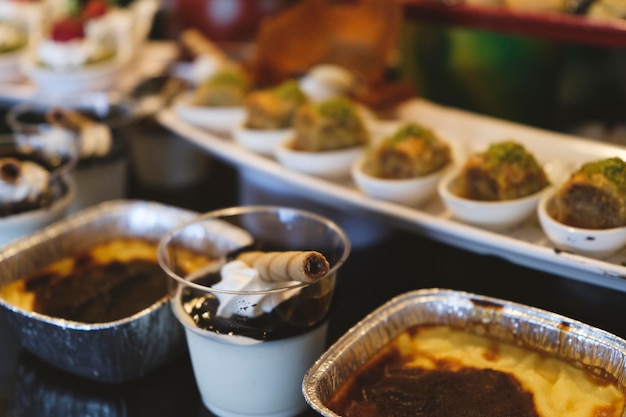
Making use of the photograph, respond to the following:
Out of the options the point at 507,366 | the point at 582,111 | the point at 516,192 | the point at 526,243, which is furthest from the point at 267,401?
the point at 582,111

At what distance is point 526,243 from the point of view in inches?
60.5

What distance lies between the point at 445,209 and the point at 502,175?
212 millimetres

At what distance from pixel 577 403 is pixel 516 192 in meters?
0.57

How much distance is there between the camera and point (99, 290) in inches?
62.8

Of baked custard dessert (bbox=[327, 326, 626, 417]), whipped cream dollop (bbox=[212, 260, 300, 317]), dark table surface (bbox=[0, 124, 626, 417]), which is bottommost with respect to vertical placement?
dark table surface (bbox=[0, 124, 626, 417])

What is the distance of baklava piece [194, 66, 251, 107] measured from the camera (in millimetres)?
2373

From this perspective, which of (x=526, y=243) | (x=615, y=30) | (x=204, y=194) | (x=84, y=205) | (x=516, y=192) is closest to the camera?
(x=526, y=243)

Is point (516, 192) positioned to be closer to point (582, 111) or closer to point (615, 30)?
point (615, 30)

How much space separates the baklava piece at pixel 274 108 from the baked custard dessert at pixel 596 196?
35.2 inches

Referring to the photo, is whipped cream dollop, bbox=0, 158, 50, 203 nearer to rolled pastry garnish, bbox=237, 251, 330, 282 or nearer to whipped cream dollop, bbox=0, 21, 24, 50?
rolled pastry garnish, bbox=237, 251, 330, 282

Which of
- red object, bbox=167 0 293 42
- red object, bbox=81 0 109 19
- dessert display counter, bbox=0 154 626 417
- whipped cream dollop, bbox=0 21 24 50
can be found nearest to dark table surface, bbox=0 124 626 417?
dessert display counter, bbox=0 154 626 417

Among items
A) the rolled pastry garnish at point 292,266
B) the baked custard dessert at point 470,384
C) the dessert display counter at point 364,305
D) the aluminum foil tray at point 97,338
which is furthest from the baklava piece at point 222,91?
the baked custard dessert at point 470,384

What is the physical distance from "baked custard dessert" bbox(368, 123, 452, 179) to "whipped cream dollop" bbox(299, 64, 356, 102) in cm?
59

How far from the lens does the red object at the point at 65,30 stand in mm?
2717
